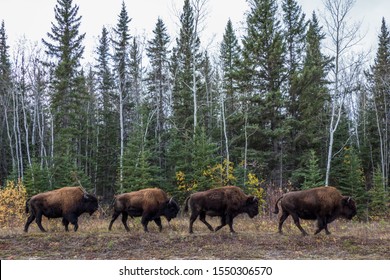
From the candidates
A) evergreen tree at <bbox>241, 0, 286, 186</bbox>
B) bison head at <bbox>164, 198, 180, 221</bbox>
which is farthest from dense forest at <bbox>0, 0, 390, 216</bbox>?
bison head at <bbox>164, 198, 180, 221</bbox>

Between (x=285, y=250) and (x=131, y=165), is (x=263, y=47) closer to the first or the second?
(x=131, y=165)

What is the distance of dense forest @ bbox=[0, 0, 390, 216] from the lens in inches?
913

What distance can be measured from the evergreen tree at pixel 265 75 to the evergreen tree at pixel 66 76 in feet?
45.3

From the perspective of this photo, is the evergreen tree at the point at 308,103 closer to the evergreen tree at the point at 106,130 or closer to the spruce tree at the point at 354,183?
the spruce tree at the point at 354,183

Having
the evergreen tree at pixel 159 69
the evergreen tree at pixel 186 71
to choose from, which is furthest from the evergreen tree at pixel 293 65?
the evergreen tree at pixel 159 69

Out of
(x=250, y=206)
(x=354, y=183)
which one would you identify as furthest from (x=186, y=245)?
(x=354, y=183)

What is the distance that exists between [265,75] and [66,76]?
16.2 m

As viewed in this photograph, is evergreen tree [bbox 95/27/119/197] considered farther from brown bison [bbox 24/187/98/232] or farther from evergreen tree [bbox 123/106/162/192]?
brown bison [bbox 24/187/98/232]

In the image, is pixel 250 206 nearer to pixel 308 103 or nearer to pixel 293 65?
pixel 308 103

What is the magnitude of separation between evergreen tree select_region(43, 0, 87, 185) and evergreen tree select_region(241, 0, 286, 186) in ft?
45.3

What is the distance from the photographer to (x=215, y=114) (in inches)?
1511

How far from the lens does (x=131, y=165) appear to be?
23.6 meters

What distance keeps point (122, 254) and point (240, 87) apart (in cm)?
2048

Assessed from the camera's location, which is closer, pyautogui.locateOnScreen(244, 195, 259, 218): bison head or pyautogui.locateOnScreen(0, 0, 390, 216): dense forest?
pyautogui.locateOnScreen(244, 195, 259, 218): bison head
